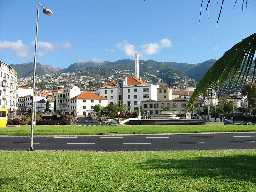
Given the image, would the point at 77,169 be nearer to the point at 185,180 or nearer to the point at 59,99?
the point at 185,180

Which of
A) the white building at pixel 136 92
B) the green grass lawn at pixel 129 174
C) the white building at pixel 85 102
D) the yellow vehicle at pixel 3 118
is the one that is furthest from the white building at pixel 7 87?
the green grass lawn at pixel 129 174

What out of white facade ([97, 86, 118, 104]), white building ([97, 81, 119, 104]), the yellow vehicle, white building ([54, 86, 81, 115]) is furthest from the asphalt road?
white building ([54, 86, 81, 115])

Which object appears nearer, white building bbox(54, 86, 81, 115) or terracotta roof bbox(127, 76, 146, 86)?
terracotta roof bbox(127, 76, 146, 86)

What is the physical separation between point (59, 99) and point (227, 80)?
156 metres

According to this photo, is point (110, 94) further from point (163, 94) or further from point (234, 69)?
point (234, 69)

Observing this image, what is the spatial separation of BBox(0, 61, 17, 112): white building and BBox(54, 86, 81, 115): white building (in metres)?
31.8

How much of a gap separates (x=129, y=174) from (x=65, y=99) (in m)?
146

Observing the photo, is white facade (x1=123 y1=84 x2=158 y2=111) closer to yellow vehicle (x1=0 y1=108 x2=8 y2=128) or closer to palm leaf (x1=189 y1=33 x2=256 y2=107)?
yellow vehicle (x1=0 y1=108 x2=8 y2=128)

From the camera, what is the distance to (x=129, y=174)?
34.5ft

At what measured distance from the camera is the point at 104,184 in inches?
358

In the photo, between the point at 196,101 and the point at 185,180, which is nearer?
the point at 196,101

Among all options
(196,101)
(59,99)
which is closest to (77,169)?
(196,101)

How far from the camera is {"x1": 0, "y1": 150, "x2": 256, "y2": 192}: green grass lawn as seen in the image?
343 inches

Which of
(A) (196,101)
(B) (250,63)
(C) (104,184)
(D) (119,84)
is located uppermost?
(D) (119,84)
